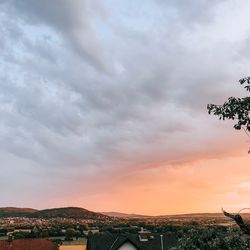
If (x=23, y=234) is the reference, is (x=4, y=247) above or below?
below

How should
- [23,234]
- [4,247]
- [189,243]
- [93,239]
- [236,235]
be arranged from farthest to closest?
[23,234] < [93,239] < [4,247] < [189,243] < [236,235]

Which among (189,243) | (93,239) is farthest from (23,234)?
(189,243)

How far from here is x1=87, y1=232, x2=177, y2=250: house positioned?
55156 millimetres

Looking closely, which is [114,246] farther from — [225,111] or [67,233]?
[67,233]

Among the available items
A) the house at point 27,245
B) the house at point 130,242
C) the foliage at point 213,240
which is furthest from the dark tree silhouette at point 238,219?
the house at point 27,245

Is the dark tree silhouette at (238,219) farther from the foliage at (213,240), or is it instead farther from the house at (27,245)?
the house at (27,245)

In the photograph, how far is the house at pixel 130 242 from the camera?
5516cm

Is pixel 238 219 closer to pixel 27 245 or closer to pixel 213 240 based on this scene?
pixel 213 240

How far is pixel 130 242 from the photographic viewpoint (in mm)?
55344

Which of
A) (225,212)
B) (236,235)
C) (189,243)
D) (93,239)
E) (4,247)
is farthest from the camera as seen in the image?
(93,239)

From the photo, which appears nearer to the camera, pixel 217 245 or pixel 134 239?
pixel 217 245

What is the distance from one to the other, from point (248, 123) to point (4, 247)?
49.4 meters

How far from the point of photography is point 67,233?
122188 mm

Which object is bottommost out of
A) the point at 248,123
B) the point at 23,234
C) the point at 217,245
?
the point at 217,245
